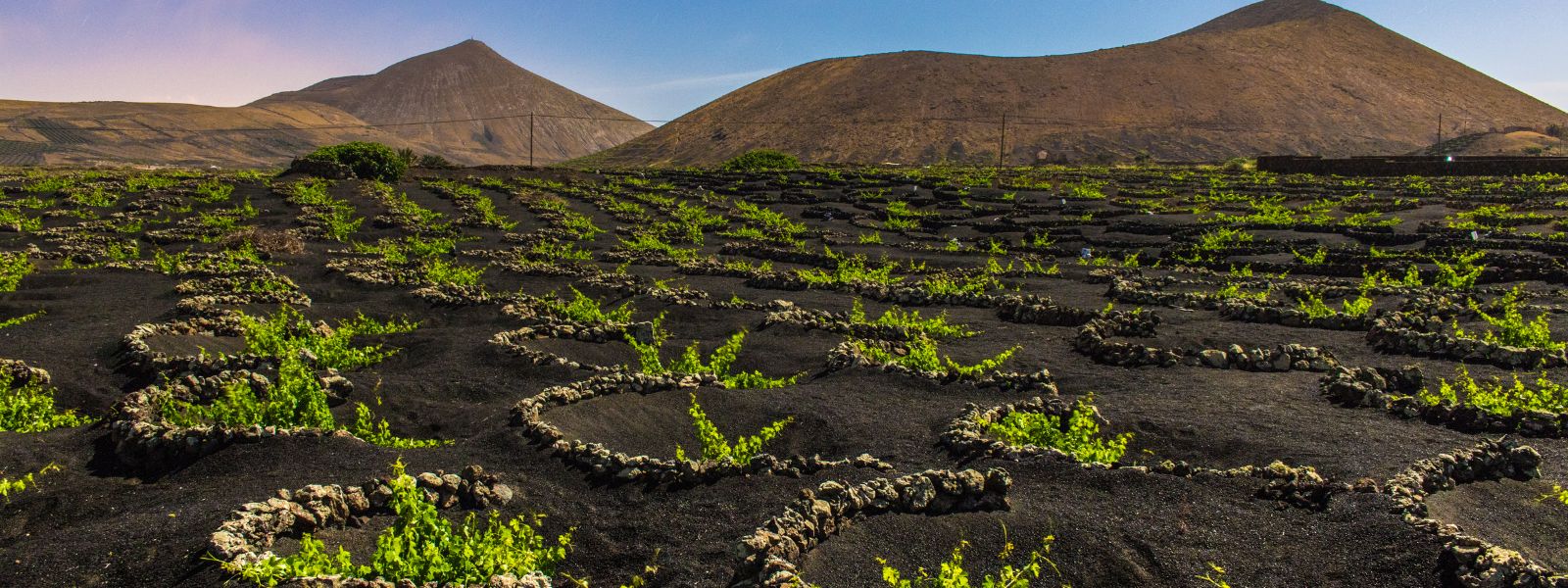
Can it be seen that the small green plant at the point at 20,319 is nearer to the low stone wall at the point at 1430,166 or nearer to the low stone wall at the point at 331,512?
the low stone wall at the point at 331,512

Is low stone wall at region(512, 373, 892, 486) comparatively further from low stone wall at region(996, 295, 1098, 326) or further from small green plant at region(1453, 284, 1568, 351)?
small green plant at region(1453, 284, 1568, 351)

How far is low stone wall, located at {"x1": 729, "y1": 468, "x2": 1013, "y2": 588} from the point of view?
4.88 metres

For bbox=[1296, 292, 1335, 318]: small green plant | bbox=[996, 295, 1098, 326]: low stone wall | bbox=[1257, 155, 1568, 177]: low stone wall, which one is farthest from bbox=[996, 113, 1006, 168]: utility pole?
bbox=[1296, 292, 1335, 318]: small green plant

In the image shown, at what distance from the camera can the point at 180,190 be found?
3156 centimetres

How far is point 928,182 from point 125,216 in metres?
32.7

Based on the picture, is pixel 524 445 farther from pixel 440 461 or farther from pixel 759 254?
pixel 759 254

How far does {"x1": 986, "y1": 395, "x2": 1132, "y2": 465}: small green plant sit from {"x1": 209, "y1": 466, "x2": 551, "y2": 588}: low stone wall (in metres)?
4.03

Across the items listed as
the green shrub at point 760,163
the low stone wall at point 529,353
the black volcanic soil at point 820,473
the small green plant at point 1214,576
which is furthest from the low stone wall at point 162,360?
the green shrub at point 760,163

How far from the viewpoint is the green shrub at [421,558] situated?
431cm

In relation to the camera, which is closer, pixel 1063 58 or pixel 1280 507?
pixel 1280 507

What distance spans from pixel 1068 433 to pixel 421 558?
5.04 metres

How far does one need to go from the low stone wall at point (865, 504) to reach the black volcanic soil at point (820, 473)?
113mm

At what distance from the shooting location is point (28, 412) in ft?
23.7

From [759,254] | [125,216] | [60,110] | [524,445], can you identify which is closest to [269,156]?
[60,110]
